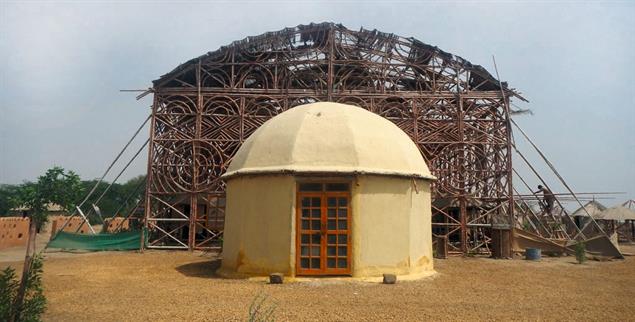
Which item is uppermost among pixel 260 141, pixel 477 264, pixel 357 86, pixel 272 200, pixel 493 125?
pixel 357 86

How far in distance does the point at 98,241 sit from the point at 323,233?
12.9 meters

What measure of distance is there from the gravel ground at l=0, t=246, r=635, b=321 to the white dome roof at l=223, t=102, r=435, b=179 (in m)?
2.90

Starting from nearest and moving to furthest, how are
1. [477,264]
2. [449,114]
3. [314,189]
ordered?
[314,189], [477,264], [449,114]

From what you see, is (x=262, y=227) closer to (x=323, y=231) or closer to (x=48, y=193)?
(x=323, y=231)

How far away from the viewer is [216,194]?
1992cm

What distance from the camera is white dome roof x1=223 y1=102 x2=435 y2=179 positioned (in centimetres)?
1131

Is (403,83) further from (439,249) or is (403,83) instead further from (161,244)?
(161,244)

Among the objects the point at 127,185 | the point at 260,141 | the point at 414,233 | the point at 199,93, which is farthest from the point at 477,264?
the point at 127,185

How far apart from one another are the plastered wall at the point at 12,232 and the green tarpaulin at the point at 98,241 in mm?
Result: 4911

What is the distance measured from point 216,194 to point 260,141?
8.25 metres

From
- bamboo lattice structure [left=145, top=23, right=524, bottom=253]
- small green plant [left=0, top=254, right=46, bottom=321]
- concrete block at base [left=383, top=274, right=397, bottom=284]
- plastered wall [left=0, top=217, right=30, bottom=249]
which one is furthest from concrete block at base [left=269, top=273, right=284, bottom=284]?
plastered wall [left=0, top=217, right=30, bottom=249]

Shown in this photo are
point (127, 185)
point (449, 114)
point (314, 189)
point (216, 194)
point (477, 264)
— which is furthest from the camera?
point (127, 185)

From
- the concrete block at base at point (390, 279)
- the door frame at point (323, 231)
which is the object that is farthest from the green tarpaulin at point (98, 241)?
the concrete block at base at point (390, 279)

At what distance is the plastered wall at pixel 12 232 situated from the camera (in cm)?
2252
